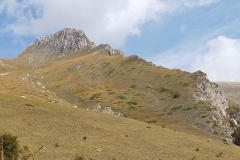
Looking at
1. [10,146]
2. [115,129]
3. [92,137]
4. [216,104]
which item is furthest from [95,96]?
[10,146]

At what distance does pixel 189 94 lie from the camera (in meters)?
111

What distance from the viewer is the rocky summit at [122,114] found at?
4553 cm

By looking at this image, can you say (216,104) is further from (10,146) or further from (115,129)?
(10,146)

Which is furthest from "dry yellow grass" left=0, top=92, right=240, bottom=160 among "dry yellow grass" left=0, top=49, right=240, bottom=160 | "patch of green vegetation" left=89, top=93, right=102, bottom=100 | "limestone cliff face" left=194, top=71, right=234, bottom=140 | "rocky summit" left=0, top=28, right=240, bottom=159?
"patch of green vegetation" left=89, top=93, right=102, bottom=100

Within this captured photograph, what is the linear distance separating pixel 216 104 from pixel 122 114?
35.1 meters

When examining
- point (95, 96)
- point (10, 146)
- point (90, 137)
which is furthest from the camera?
point (95, 96)

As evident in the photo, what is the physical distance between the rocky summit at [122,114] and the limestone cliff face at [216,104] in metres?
0.02

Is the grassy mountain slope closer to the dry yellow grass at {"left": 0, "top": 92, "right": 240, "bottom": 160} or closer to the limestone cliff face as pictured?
the dry yellow grass at {"left": 0, "top": 92, "right": 240, "bottom": 160}

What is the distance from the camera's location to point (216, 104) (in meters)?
114

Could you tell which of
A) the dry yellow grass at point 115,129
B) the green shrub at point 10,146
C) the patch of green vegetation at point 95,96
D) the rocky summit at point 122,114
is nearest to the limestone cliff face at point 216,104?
the rocky summit at point 122,114

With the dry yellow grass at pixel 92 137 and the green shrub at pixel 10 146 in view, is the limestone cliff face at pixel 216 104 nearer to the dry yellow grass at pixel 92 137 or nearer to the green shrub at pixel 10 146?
the dry yellow grass at pixel 92 137

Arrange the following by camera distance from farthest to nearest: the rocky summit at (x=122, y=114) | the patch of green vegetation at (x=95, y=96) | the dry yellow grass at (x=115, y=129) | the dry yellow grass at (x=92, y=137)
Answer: the patch of green vegetation at (x=95, y=96)
the rocky summit at (x=122, y=114)
the dry yellow grass at (x=115, y=129)
the dry yellow grass at (x=92, y=137)

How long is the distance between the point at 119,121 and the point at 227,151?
20.2m

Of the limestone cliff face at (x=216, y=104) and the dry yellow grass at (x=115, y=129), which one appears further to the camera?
the limestone cliff face at (x=216, y=104)
